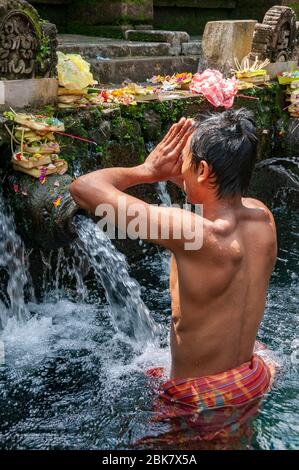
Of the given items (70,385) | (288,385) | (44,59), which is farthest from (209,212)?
(44,59)

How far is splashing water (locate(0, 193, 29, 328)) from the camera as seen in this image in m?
4.77

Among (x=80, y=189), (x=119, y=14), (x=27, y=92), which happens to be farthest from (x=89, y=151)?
(x=119, y=14)

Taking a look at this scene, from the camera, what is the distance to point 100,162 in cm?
548

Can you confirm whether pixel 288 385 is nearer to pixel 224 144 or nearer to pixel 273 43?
pixel 224 144

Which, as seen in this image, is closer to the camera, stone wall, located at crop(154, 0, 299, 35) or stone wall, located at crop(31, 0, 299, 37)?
stone wall, located at crop(31, 0, 299, 37)

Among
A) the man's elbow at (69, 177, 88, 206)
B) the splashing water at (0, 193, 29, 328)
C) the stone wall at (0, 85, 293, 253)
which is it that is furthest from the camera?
the splashing water at (0, 193, 29, 328)

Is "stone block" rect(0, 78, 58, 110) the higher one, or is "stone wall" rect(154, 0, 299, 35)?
"stone block" rect(0, 78, 58, 110)

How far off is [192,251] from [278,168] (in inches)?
209

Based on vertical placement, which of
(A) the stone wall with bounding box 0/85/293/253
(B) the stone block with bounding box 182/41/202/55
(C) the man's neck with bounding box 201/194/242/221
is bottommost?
(A) the stone wall with bounding box 0/85/293/253

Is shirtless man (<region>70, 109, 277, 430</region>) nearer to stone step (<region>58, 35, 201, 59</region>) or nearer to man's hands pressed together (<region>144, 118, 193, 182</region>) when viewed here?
man's hands pressed together (<region>144, 118, 193, 182</region>)

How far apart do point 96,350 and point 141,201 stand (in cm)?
191

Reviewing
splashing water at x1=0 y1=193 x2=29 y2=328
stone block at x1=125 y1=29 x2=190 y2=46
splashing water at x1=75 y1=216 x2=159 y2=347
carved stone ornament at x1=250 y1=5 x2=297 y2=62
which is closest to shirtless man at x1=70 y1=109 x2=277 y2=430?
splashing water at x1=75 y1=216 x2=159 y2=347

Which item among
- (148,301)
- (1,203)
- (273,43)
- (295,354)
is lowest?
(148,301)

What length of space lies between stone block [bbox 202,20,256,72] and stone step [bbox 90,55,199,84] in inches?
17.4
